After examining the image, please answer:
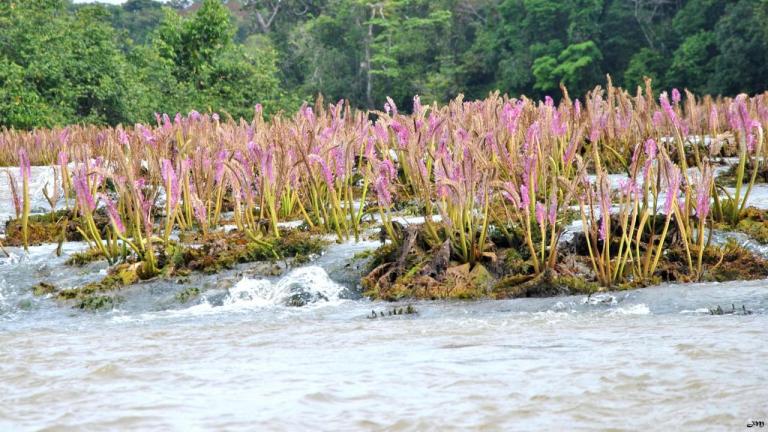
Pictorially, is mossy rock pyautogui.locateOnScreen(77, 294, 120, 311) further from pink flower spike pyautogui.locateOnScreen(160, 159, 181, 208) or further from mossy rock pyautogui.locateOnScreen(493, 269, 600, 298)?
mossy rock pyautogui.locateOnScreen(493, 269, 600, 298)

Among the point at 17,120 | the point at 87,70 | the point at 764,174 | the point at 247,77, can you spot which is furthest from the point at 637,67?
the point at 764,174

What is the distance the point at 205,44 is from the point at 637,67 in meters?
17.9

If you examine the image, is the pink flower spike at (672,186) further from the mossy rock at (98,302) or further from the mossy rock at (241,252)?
the mossy rock at (98,302)

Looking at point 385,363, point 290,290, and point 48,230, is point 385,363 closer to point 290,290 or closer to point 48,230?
point 290,290

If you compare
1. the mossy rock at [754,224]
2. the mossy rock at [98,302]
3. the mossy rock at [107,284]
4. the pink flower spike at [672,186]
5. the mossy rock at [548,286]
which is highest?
the pink flower spike at [672,186]

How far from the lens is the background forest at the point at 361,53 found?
2903 centimetres

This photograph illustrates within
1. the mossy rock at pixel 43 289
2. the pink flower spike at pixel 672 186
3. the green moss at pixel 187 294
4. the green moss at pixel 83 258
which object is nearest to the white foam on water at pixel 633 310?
the pink flower spike at pixel 672 186

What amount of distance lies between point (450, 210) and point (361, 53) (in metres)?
55.4

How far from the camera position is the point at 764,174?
8242mm

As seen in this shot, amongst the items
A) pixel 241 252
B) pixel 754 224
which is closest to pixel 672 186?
pixel 754 224

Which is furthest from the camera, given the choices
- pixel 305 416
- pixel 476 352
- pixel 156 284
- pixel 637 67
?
pixel 637 67

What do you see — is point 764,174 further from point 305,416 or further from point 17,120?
point 17,120

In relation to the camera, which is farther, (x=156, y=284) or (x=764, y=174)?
(x=764, y=174)

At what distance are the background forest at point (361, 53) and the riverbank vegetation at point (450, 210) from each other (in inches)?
189
